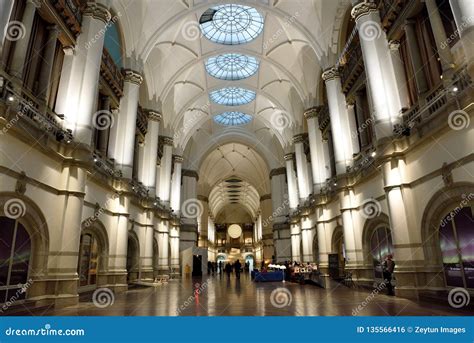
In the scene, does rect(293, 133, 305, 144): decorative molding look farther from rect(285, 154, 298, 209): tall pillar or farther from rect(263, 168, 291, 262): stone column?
rect(263, 168, 291, 262): stone column

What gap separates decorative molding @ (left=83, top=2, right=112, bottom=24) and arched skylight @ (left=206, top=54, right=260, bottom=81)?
47.6 feet

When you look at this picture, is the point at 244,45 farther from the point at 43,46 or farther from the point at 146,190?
the point at 43,46

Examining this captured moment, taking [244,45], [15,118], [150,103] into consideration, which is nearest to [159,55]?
[150,103]

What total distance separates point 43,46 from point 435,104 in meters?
12.9

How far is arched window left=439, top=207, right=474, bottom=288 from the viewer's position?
7.96m

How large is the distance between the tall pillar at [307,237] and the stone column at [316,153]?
322 centimetres

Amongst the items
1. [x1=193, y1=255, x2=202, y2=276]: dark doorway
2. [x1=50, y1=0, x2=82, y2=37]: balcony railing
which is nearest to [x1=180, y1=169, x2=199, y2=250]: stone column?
[x1=193, y1=255, x2=202, y2=276]: dark doorway

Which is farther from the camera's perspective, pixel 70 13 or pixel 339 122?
pixel 339 122

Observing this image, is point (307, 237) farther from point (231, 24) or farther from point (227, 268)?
point (231, 24)

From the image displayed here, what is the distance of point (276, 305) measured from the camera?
8172 mm

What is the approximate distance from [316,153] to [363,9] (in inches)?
392

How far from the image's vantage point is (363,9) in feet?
40.9

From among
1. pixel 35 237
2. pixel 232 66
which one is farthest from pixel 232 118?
pixel 35 237

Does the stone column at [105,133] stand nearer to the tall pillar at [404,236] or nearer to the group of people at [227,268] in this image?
the tall pillar at [404,236]
